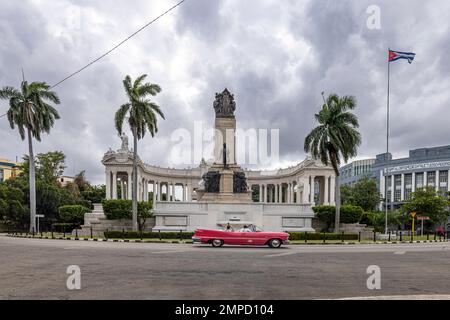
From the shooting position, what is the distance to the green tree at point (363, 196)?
8288 cm

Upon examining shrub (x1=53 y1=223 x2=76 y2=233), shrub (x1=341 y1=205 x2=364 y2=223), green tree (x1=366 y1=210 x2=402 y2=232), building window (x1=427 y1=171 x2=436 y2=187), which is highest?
building window (x1=427 y1=171 x2=436 y2=187)

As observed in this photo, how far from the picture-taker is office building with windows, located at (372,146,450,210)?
9250 centimetres

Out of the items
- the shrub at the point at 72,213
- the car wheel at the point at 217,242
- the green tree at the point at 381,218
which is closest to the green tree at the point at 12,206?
the shrub at the point at 72,213

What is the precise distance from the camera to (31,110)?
46.5m

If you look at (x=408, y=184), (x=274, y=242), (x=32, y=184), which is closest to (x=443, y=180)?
(x=408, y=184)

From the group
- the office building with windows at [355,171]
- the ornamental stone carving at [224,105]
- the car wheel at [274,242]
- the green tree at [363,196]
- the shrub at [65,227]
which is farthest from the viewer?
the office building with windows at [355,171]

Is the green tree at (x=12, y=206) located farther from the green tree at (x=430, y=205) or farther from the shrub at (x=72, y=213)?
the green tree at (x=430, y=205)

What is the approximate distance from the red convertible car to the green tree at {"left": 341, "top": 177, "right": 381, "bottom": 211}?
195 ft

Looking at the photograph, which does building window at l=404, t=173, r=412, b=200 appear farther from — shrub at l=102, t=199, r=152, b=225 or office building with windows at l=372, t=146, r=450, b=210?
shrub at l=102, t=199, r=152, b=225

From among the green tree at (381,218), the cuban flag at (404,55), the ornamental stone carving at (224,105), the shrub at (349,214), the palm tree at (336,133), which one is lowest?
the green tree at (381,218)

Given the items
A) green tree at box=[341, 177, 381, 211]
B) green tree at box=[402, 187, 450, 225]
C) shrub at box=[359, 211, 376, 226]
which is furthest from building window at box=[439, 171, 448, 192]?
shrub at box=[359, 211, 376, 226]

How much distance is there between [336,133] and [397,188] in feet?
220

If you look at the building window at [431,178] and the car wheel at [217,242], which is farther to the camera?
the building window at [431,178]
